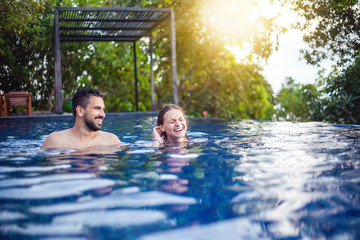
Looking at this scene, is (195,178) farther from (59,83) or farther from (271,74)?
(271,74)

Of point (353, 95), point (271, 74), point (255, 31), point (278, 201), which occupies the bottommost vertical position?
point (278, 201)

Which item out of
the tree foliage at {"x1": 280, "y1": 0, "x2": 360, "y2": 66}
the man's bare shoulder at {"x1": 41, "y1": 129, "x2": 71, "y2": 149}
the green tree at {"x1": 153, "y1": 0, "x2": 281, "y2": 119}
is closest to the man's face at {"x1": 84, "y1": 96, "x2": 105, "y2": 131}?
the man's bare shoulder at {"x1": 41, "y1": 129, "x2": 71, "y2": 149}

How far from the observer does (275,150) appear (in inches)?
144

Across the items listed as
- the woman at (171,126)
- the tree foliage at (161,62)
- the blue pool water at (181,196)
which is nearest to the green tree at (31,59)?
the tree foliage at (161,62)

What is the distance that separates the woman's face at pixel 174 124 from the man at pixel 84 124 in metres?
0.83

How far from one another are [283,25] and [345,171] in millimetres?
11639

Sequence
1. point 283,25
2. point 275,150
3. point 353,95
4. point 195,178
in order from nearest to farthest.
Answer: point 195,178 < point 275,150 < point 353,95 < point 283,25

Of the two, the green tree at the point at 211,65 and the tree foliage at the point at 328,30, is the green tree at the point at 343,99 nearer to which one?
the tree foliage at the point at 328,30

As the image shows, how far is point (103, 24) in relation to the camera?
10188 millimetres

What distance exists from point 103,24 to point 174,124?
6620 mm

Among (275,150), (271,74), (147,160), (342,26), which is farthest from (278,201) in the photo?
(271,74)

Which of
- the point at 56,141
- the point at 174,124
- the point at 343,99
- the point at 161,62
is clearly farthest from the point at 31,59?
the point at 343,99

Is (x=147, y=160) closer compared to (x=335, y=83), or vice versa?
(x=147, y=160)

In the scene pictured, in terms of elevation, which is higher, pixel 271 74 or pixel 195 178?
pixel 271 74
